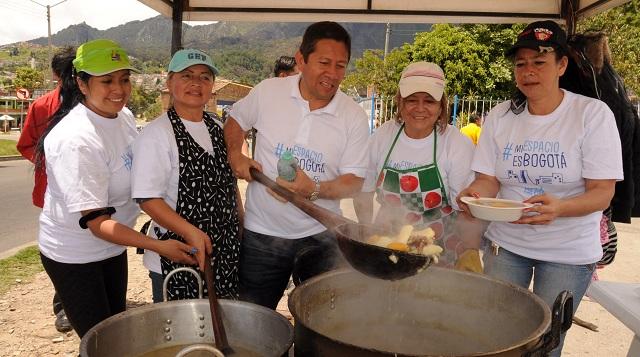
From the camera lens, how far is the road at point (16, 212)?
6520mm

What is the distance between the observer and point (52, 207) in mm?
2207

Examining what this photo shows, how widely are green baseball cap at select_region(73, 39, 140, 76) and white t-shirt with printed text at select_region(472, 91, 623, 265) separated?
1.81 m

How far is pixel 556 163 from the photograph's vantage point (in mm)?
2150

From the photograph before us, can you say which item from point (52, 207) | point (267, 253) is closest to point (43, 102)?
point (52, 207)

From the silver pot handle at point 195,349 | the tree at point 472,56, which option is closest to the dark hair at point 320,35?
the silver pot handle at point 195,349

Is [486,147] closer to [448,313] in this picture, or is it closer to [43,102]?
[448,313]

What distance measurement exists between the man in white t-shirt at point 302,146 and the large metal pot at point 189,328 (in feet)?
2.38

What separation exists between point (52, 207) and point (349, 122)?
146 centimetres

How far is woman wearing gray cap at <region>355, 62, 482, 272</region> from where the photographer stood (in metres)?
2.50

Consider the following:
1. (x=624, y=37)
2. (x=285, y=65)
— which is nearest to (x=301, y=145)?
(x=285, y=65)

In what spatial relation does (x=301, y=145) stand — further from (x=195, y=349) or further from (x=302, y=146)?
(x=195, y=349)

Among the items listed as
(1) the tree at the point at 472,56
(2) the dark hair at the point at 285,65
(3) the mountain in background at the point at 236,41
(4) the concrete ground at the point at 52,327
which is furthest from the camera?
(3) the mountain in background at the point at 236,41

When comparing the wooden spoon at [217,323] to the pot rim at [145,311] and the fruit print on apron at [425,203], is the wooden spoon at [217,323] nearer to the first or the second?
the pot rim at [145,311]

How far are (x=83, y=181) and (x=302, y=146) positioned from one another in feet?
3.24
